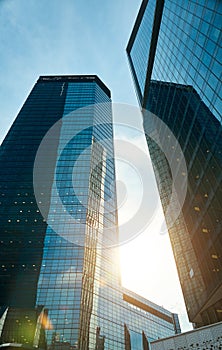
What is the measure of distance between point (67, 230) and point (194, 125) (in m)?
54.6

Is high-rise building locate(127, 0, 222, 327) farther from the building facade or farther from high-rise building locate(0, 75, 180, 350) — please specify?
high-rise building locate(0, 75, 180, 350)

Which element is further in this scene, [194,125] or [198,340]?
[194,125]

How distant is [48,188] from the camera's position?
91.6m

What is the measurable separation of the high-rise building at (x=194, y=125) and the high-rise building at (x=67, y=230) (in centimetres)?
2715

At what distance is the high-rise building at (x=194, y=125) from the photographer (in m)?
30.1

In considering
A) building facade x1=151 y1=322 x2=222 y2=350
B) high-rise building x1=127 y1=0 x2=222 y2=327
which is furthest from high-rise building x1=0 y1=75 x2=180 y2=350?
building facade x1=151 y1=322 x2=222 y2=350

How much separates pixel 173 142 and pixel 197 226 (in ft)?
A: 55.3

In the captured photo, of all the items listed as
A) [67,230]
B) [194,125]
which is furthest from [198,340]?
[67,230]

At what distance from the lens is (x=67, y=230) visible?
7769 cm

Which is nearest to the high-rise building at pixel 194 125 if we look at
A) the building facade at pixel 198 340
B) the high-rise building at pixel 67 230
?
the building facade at pixel 198 340

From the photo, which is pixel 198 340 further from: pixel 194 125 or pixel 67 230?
pixel 67 230

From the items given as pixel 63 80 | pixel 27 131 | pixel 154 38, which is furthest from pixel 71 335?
pixel 63 80

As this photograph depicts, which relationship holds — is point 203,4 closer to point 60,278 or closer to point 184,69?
point 184,69

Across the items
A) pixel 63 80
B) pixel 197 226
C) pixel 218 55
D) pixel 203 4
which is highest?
pixel 63 80
